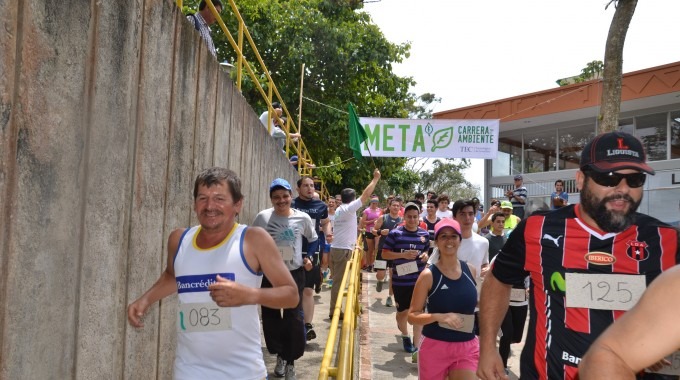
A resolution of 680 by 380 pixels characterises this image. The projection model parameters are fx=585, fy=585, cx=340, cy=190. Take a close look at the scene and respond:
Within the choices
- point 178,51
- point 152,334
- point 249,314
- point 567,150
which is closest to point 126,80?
point 178,51

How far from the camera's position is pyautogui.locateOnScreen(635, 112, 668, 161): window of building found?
18.9 meters

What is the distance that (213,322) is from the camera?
2.90 metres

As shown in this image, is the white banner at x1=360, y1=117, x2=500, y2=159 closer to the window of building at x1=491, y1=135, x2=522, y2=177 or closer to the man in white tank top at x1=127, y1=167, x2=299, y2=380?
the window of building at x1=491, y1=135, x2=522, y2=177

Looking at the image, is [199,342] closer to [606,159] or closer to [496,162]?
[606,159]

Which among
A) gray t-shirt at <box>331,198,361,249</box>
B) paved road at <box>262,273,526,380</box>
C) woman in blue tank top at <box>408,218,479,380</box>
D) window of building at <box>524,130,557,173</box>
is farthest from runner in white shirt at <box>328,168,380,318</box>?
window of building at <box>524,130,557,173</box>

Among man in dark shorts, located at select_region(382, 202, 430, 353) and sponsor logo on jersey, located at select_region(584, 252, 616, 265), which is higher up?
sponsor logo on jersey, located at select_region(584, 252, 616, 265)

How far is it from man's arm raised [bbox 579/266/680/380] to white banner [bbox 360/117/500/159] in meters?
12.7

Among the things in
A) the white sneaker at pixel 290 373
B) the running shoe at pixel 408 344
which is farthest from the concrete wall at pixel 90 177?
the running shoe at pixel 408 344

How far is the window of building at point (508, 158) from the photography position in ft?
77.6

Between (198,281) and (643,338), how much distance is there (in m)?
2.08

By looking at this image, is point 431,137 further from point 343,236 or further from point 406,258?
point 406,258

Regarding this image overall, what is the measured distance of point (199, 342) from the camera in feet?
9.54

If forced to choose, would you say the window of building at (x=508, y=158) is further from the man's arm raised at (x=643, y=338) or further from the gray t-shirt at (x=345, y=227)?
the man's arm raised at (x=643, y=338)

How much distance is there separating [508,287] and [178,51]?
2.89 metres
